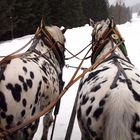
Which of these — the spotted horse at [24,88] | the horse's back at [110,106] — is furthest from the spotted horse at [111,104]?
the spotted horse at [24,88]

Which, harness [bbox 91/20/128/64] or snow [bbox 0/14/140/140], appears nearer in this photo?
harness [bbox 91/20/128/64]

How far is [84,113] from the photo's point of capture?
324 centimetres

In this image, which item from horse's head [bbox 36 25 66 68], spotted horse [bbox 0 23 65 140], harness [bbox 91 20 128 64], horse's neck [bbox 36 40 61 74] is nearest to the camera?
spotted horse [bbox 0 23 65 140]

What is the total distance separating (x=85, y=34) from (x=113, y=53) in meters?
16.9

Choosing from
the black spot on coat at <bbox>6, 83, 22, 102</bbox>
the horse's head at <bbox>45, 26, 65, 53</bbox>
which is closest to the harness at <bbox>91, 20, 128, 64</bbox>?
the horse's head at <bbox>45, 26, 65, 53</bbox>

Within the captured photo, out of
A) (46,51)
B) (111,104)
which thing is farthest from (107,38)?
(111,104)

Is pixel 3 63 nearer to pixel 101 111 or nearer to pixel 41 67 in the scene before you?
pixel 41 67

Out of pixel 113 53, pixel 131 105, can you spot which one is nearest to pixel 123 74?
pixel 131 105

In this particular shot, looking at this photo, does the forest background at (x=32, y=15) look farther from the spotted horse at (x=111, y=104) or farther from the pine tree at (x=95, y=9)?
the spotted horse at (x=111, y=104)

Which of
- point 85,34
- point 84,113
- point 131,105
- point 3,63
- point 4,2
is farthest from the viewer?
point 4,2

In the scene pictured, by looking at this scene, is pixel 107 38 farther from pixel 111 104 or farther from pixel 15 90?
pixel 111 104

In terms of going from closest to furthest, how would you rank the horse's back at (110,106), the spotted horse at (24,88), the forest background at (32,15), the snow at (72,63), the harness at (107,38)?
1. the horse's back at (110,106)
2. the spotted horse at (24,88)
3. the harness at (107,38)
4. the snow at (72,63)
5. the forest background at (32,15)

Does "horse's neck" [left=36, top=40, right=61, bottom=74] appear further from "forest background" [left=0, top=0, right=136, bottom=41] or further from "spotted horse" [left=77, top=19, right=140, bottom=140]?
"forest background" [left=0, top=0, right=136, bottom=41]

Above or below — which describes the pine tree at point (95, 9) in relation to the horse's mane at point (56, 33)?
below
